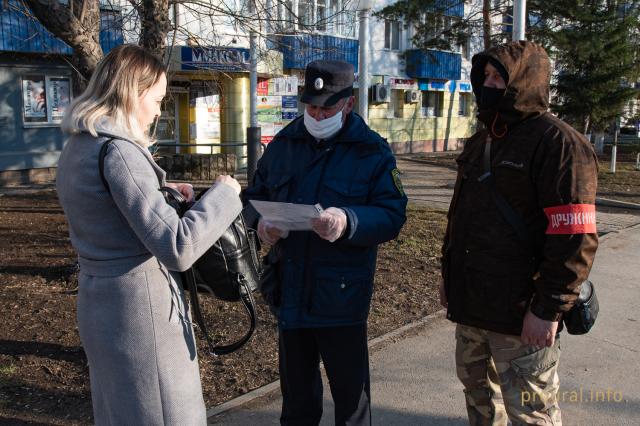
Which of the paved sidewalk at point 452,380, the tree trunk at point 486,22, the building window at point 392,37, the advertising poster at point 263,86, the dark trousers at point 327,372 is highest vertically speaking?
the building window at point 392,37

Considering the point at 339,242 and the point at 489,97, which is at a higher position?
the point at 489,97

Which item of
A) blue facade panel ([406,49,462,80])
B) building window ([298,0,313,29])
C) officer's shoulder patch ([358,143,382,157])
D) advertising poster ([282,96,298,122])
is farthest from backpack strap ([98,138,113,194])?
blue facade panel ([406,49,462,80])

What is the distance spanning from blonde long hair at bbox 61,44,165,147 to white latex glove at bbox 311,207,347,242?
0.70 meters

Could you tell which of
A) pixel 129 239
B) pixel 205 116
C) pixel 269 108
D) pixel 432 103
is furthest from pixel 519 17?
pixel 432 103

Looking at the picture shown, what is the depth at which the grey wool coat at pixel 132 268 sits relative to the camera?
1.95m

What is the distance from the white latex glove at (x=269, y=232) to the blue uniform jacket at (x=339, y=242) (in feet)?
0.22

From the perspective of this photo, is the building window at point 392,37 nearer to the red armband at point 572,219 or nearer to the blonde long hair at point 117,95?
the red armband at point 572,219

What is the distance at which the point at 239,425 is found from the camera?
3.40 m

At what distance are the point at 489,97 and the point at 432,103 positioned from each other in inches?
985

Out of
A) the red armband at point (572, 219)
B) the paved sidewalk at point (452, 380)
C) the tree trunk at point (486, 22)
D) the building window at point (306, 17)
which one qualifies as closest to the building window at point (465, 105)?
the building window at point (306, 17)

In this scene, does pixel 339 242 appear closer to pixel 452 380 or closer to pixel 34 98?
pixel 452 380

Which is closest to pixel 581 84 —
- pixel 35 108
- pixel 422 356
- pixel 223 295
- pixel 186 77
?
pixel 186 77

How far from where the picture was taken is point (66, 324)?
4770 mm

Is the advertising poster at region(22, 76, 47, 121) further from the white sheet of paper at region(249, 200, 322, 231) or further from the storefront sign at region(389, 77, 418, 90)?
the white sheet of paper at region(249, 200, 322, 231)
